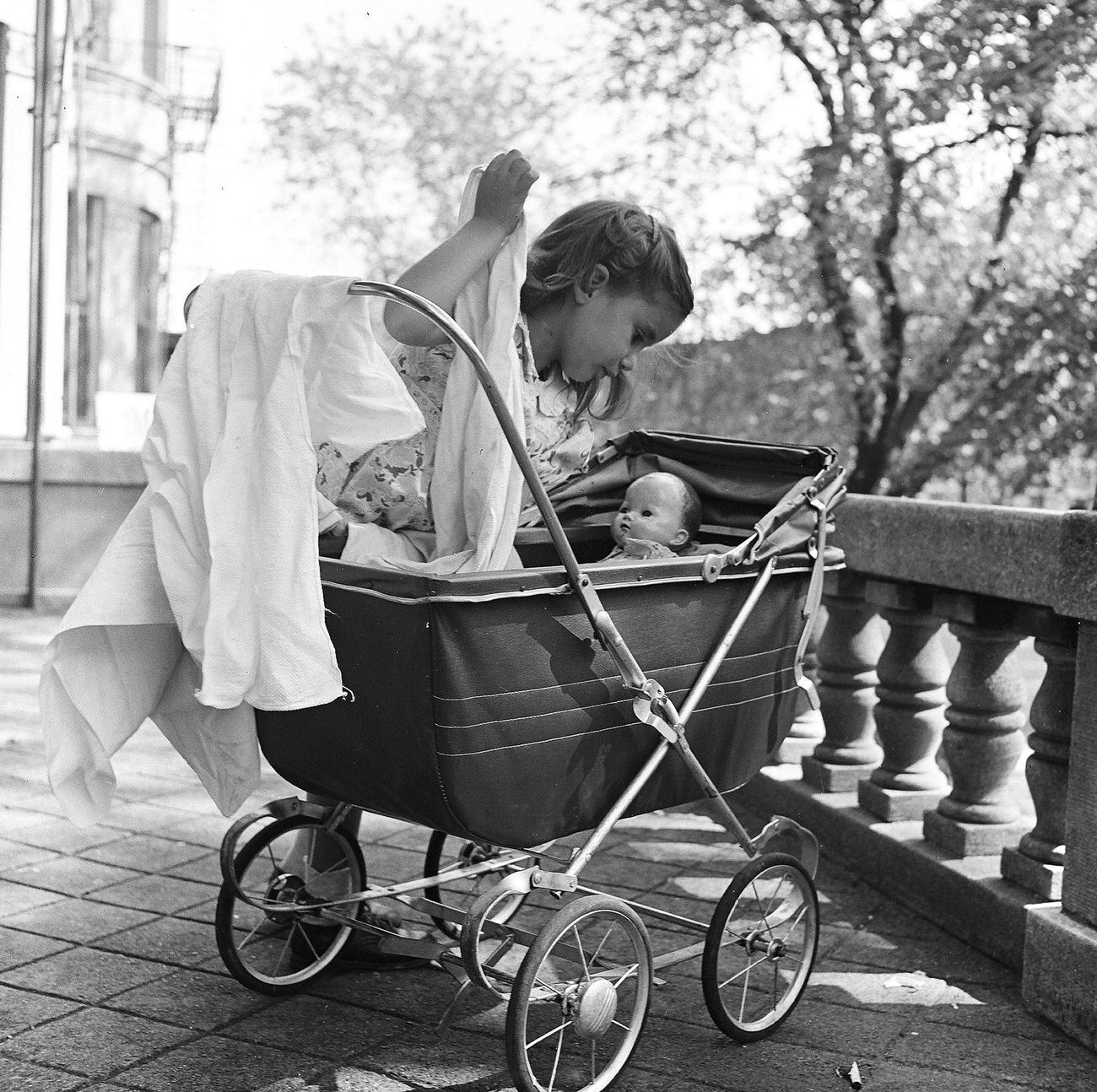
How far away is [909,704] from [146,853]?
6.88ft

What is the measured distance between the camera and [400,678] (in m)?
2.13

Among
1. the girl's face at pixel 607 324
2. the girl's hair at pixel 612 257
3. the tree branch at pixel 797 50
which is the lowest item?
A: the girl's face at pixel 607 324

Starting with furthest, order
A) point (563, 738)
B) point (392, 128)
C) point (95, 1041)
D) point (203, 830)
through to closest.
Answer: point (392, 128), point (203, 830), point (95, 1041), point (563, 738)

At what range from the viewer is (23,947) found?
2.93m

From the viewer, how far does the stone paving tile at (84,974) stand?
2723 mm

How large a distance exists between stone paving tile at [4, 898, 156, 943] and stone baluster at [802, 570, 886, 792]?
1.99 metres

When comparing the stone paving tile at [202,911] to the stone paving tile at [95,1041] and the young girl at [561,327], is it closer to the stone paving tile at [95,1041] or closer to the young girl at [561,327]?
the stone paving tile at [95,1041]

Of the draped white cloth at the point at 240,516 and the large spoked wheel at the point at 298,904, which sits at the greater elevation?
the draped white cloth at the point at 240,516

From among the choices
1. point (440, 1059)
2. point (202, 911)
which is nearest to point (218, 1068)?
point (440, 1059)

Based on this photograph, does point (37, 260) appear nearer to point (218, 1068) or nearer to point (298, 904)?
point (298, 904)

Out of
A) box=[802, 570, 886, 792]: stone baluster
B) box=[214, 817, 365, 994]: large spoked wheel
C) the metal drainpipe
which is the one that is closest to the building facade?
the metal drainpipe

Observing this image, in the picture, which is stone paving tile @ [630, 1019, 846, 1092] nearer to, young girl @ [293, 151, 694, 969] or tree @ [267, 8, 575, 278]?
young girl @ [293, 151, 694, 969]

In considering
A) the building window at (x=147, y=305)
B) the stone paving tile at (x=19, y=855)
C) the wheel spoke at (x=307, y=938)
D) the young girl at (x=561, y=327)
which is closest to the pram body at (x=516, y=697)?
the young girl at (x=561, y=327)

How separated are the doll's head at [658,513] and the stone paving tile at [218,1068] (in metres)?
1.23
